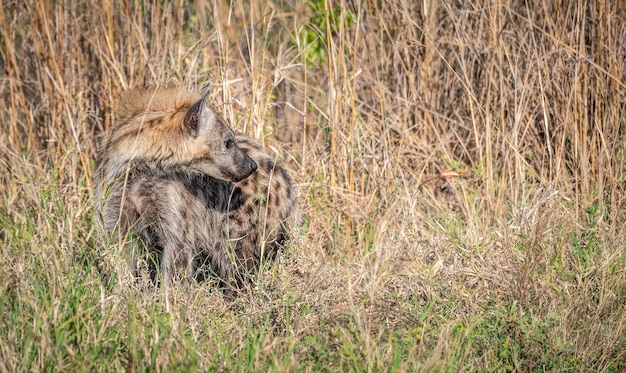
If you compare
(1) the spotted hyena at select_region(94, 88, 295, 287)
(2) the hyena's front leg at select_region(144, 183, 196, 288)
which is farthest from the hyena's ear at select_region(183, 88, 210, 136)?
(2) the hyena's front leg at select_region(144, 183, 196, 288)

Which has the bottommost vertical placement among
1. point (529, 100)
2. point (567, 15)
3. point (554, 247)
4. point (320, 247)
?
point (320, 247)

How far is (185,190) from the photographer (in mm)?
4488

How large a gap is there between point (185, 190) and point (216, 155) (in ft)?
0.86

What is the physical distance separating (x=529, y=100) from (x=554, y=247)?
4.14 ft

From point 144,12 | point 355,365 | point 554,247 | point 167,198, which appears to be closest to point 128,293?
point 167,198

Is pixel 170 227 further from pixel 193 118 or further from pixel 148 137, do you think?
pixel 193 118

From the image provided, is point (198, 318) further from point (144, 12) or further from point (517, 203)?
point (144, 12)

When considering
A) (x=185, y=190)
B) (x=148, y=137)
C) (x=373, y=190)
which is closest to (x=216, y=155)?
(x=185, y=190)

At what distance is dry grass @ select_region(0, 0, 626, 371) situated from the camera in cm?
346

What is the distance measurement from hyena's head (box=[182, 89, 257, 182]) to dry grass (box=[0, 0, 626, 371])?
1.71 ft

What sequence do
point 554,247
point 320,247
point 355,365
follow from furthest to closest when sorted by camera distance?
point 320,247, point 554,247, point 355,365

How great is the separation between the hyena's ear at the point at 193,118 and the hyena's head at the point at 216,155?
5 centimetres

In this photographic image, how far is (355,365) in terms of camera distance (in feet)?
10.4

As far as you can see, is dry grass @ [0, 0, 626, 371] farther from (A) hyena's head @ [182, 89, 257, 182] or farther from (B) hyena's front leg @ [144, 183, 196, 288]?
(A) hyena's head @ [182, 89, 257, 182]
